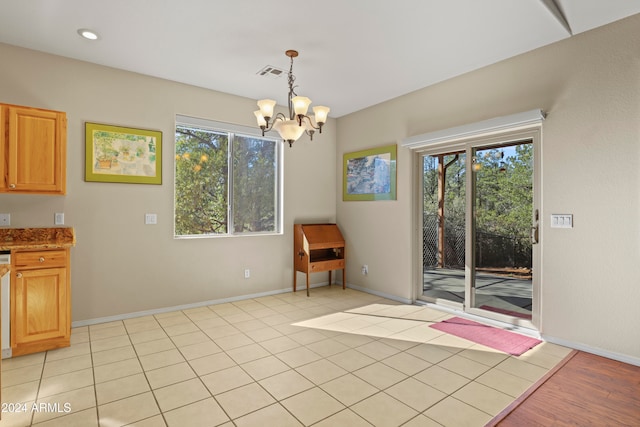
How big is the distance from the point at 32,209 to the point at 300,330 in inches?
112

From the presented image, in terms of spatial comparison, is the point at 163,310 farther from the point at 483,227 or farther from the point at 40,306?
the point at 483,227

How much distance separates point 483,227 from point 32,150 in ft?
14.7

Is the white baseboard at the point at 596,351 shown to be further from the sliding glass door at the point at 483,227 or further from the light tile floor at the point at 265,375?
the sliding glass door at the point at 483,227

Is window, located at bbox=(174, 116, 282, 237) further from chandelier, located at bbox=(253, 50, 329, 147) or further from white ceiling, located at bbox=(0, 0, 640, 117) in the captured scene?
chandelier, located at bbox=(253, 50, 329, 147)

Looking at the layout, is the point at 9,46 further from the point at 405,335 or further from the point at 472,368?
the point at 472,368

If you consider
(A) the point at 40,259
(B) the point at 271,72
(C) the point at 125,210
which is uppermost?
(B) the point at 271,72

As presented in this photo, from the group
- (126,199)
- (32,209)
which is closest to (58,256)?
(32,209)

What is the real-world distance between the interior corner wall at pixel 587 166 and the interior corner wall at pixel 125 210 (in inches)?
111

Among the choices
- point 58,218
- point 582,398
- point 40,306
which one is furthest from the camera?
point 58,218

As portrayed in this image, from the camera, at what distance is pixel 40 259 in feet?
9.43

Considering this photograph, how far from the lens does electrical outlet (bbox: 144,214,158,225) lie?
388 centimetres

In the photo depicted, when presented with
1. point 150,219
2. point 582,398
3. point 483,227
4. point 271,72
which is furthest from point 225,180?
point 582,398

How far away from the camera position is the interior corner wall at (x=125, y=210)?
10.9 feet

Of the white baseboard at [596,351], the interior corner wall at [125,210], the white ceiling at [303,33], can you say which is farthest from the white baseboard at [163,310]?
the white baseboard at [596,351]
